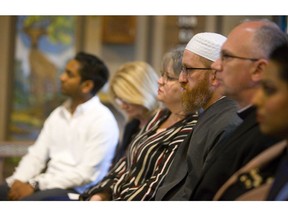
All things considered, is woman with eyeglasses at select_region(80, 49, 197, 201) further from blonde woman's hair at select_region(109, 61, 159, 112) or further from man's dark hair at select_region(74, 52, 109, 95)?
man's dark hair at select_region(74, 52, 109, 95)

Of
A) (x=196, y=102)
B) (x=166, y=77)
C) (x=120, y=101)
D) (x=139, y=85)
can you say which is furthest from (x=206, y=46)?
(x=120, y=101)

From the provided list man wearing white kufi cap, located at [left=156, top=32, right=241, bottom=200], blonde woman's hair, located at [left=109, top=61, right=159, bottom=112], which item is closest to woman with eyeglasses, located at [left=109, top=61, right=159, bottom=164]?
blonde woman's hair, located at [left=109, top=61, right=159, bottom=112]

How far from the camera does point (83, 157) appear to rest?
4762 millimetres

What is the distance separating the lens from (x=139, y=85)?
15.5 feet

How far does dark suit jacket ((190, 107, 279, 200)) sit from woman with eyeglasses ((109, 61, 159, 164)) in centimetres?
201

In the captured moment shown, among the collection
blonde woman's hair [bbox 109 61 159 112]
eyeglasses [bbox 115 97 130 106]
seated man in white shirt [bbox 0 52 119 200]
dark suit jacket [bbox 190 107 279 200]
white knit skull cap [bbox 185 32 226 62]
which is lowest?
seated man in white shirt [bbox 0 52 119 200]

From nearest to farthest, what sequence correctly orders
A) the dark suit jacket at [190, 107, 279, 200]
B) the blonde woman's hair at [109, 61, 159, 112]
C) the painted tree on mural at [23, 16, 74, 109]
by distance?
the dark suit jacket at [190, 107, 279, 200] < the blonde woman's hair at [109, 61, 159, 112] < the painted tree on mural at [23, 16, 74, 109]

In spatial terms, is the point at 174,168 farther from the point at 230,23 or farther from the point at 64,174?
the point at 230,23

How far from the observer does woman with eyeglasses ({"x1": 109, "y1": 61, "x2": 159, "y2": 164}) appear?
4.70 m

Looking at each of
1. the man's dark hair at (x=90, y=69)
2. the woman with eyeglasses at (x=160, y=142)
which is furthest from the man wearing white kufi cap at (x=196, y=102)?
the man's dark hair at (x=90, y=69)

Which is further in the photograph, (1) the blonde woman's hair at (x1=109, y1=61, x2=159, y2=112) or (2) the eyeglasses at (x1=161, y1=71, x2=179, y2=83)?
(1) the blonde woman's hair at (x1=109, y1=61, x2=159, y2=112)

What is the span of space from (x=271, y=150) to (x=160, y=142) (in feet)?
4.61

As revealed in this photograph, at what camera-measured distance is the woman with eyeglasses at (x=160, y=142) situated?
137 inches
